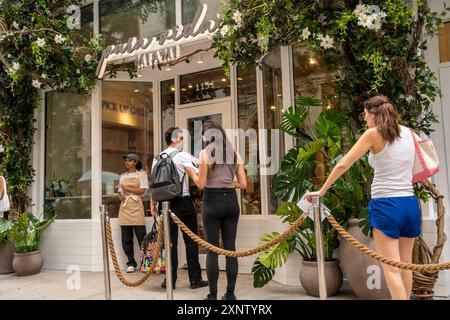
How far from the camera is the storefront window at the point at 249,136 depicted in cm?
562

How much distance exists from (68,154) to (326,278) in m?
4.56

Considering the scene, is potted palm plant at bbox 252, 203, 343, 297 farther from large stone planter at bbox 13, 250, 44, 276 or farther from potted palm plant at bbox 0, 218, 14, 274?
potted palm plant at bbox 0, 218, 14, 274

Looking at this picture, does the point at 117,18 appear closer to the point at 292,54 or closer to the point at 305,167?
the point at 292,54

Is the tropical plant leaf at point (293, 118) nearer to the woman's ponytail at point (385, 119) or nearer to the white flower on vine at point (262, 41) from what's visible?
the white flower on vine at point (262, 41)

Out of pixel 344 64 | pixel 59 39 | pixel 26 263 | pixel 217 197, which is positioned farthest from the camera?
pixel 59 39

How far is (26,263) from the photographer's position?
19.7ft

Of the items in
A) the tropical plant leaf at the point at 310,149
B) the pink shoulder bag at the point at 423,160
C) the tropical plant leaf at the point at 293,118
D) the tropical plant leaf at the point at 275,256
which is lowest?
the tropical plant leaf at the point at 275,256

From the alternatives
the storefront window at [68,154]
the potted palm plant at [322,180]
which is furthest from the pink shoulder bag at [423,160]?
the storefront window at [68,154]

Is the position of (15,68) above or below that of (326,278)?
above

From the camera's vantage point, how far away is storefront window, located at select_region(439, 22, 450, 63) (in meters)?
→ 4.33

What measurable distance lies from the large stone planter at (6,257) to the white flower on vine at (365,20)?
223 inches

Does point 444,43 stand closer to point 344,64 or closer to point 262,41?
point 344,64

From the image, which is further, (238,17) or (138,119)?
(138,119)

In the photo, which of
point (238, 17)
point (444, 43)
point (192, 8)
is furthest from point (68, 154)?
point (444, 43)
